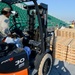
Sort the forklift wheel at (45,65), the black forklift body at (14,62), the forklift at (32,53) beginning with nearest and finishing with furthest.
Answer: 1. the black forklift body at (14,62)
2. the forklift at (32,53)
3. the forklift wheel at (45,65)

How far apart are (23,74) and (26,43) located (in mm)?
1559

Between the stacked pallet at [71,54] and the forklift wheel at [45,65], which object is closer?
the forklift wheel at [45,65]

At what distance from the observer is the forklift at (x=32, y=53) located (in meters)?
3.80

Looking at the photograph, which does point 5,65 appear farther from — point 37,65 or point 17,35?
point 17,35

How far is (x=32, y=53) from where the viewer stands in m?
5.30

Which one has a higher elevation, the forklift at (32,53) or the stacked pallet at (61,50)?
the forklift at (32,53)

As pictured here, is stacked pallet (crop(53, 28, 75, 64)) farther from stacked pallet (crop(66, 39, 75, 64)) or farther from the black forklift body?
the black forklift body

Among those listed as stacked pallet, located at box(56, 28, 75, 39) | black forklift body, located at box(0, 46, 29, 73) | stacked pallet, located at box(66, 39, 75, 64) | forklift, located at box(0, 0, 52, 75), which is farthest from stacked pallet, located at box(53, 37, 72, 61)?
black forklift body, located at box(0, 46, 29, 73)

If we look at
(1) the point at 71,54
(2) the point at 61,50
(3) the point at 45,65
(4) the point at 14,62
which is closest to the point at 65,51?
(2) the point at 61,50

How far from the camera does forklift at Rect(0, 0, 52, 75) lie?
3.80 m

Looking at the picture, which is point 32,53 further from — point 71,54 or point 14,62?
point 71,54

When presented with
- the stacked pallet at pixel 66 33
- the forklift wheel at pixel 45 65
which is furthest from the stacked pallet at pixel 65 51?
the forklift wheel at pixel 45 65

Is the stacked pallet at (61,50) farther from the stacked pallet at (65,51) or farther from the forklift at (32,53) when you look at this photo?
the forklift at (32,53)

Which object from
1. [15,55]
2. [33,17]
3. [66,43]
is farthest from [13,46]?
[66,43]
